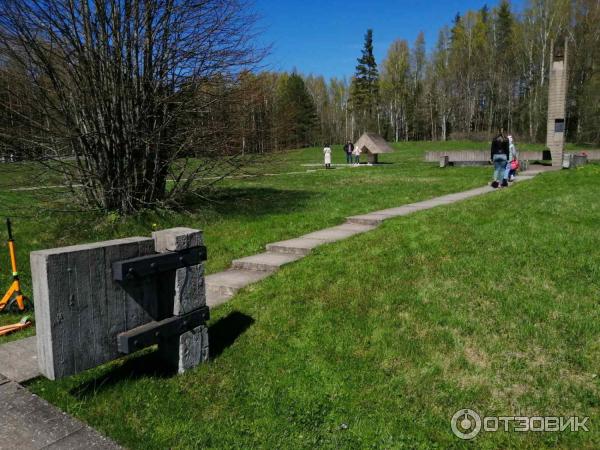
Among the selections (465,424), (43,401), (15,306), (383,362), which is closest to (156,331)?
(43,401)

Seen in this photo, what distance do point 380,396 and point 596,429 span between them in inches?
50.8

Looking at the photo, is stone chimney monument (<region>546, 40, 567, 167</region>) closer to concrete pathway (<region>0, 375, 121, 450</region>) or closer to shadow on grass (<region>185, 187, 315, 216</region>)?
shadow on grass (<region>185, 187, 315, 216</region>)

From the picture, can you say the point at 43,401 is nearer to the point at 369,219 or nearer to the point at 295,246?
the point at 295,246

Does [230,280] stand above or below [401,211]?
below

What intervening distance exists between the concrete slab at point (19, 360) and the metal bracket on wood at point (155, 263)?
48.0 inches

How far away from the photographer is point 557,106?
78.4ft

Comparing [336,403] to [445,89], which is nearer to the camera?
[336,403]

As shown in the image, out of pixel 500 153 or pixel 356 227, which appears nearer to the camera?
pixel 356 227

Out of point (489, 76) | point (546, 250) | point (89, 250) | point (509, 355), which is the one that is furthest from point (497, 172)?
point (489, 76)

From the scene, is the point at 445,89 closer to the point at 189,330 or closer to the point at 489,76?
the point at 489,76

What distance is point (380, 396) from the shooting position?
11.3 ft

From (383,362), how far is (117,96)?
738cm

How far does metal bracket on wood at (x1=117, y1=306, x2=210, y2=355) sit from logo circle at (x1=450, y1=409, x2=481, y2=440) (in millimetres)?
2049

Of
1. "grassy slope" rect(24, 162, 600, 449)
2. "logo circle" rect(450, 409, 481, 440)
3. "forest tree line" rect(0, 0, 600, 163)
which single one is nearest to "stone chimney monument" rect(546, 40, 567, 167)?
"forest tree line" rect(0, 0, 600, 163)
